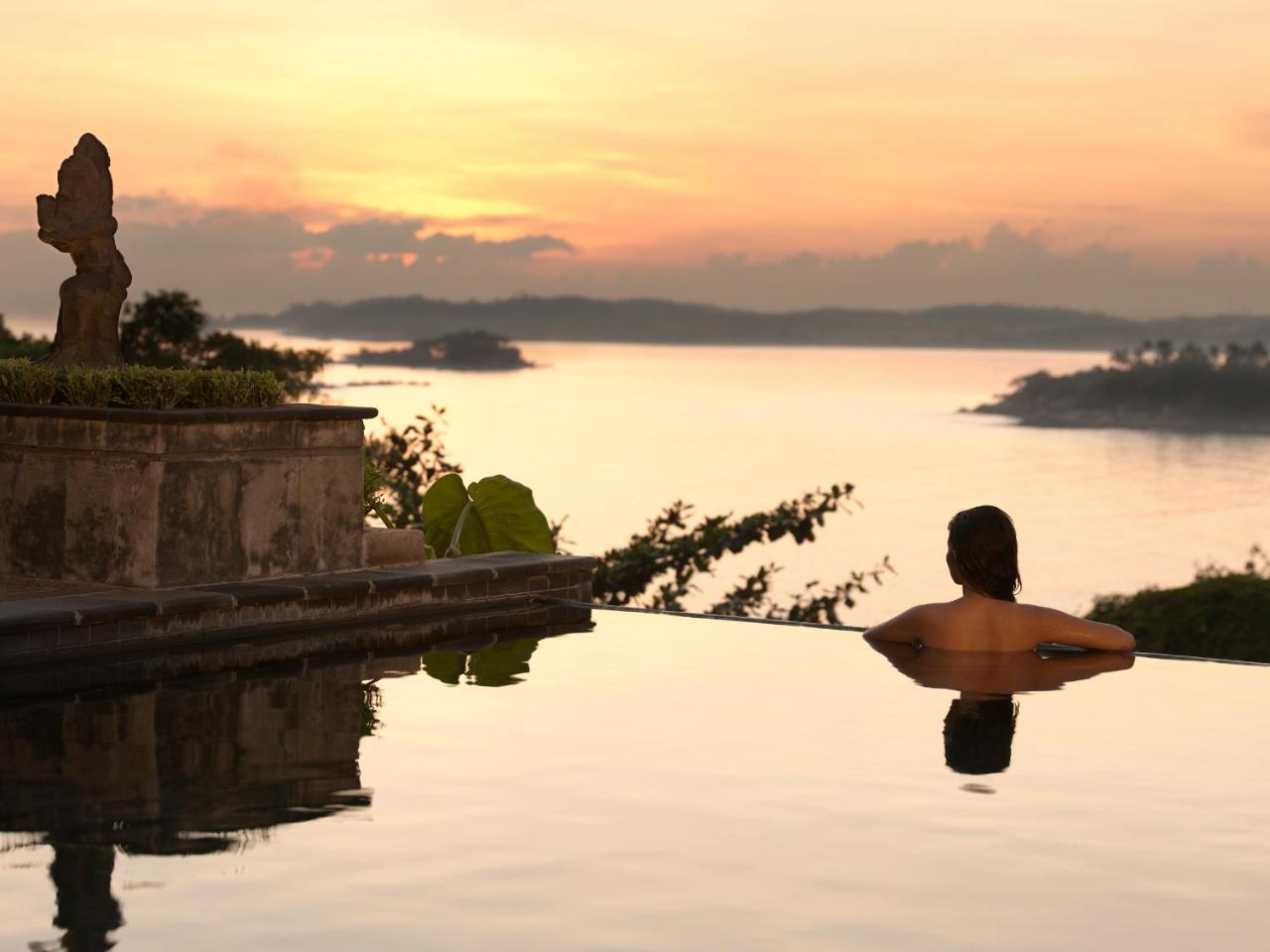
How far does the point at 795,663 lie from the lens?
9.20m

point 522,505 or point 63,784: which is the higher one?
point 522,505

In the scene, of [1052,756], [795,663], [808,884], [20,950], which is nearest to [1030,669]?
[795,663]

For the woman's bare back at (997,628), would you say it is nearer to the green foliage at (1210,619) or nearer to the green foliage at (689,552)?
the green foliage at (689,552)

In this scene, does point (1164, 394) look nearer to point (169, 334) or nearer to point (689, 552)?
point (169, 334)

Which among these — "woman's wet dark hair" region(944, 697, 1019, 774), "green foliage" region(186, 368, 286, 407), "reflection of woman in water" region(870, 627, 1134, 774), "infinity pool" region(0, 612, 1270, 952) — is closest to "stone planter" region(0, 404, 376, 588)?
"green foliage" region(186, 368, 286, 407)

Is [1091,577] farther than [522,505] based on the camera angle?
Yes

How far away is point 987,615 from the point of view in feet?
30.2

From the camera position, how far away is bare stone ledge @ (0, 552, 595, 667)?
862 cm

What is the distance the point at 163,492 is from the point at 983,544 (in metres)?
4.33

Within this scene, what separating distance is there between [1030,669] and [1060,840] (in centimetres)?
346

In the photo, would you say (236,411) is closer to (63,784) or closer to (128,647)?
(128,647)

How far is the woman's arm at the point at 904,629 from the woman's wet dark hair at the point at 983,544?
2.28ft

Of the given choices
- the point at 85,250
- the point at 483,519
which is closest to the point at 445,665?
the point at 483,519

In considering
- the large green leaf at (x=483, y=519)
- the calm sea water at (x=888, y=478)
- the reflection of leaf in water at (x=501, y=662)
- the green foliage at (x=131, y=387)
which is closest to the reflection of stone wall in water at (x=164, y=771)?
the reflection of leaf in water at (x=501, y=662)
